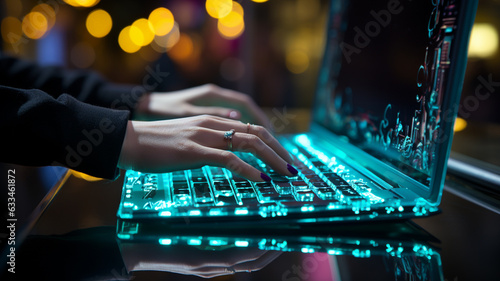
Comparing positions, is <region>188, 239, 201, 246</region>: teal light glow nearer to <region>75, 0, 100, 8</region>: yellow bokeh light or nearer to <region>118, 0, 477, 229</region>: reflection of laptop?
<region>118, 0, 477, 229</region>: reflection of laptop

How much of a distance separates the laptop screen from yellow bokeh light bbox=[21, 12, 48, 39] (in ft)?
9.63

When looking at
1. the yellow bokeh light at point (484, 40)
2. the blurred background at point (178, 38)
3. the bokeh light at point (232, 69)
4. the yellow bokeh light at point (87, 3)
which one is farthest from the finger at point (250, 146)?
the yellow bokeh light at point (87, 3)

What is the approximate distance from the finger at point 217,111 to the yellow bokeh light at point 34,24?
2.69m

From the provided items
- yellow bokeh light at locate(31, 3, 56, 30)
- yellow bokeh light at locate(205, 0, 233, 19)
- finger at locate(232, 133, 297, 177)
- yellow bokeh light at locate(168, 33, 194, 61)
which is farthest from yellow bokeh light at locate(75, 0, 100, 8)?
finger at locate(232, 133, 297, 177)

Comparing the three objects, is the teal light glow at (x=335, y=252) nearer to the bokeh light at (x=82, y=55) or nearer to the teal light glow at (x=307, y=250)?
the teal light glow at (x=307, y=250)

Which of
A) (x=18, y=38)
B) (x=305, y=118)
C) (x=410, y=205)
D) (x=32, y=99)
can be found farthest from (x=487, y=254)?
(x=18, y=38)

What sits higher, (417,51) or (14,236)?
(417,51)

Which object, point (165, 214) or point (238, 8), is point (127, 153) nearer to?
point (165, 214)

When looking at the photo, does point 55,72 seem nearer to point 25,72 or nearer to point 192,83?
point 25,72

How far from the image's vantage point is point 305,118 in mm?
1464

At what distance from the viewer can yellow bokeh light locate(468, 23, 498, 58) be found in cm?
100

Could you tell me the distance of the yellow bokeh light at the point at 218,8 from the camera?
3.37 m

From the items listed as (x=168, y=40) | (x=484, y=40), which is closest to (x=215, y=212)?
(x=484, y=40)

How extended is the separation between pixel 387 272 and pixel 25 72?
1.19 meters
